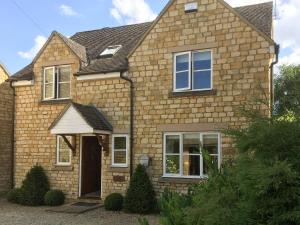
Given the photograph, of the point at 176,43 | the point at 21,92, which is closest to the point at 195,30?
the point at 176,43

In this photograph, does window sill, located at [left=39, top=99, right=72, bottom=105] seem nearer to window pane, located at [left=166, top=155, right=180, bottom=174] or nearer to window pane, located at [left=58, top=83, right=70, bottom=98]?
window pane, located at [left=58, top=83, right=70, bottom=98]

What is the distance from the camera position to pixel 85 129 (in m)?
16.0

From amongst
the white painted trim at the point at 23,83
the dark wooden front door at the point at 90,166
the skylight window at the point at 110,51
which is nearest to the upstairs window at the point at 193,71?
the skylight window at the point at 110,51

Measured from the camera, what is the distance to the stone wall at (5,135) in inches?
769

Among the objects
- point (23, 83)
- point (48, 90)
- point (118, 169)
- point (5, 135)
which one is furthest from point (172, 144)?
point (5, 135)

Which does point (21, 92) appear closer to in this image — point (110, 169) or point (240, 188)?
point (110, 169)

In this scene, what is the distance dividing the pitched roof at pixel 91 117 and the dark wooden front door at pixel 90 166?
4.81ft

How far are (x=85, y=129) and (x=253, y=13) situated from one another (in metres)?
8.44

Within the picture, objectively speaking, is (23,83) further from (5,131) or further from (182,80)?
(182,80)

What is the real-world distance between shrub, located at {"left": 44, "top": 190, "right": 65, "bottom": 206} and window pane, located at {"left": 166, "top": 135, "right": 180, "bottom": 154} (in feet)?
15.8

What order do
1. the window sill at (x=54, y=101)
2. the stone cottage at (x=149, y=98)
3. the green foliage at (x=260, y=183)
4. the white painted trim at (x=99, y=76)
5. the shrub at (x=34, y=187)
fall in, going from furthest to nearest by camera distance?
the window sill at (x=54, y=101) → the shrub at (x=34, y=187) → the white painted trim at (x=99, y=76) → the stone cottage at (x=149, y=98) → the green foliage at (x=260, y=183)

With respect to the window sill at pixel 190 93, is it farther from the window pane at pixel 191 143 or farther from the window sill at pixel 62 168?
the window sill at pixel 62 168

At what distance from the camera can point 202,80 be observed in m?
15.7

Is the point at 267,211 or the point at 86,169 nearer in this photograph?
the point at 267,211
